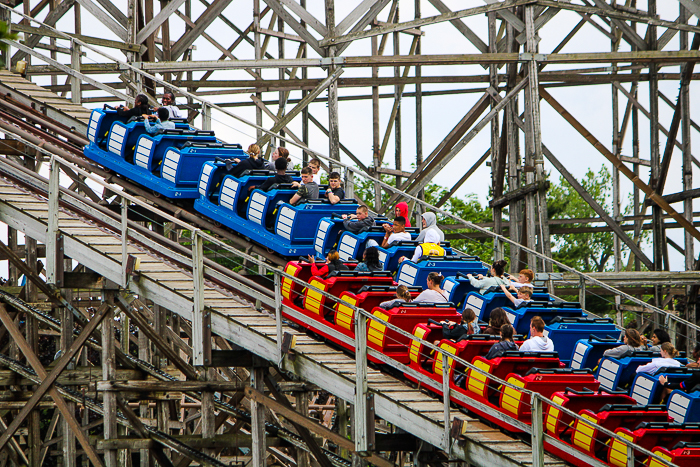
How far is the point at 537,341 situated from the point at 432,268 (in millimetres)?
2093

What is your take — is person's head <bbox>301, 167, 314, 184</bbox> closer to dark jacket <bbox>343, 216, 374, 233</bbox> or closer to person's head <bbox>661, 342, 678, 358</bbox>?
dark jacket <bbox>343, 216, 374, 233</bbox>

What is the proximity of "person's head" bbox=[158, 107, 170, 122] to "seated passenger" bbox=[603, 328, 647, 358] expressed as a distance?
25.7ft

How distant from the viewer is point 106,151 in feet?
50.1

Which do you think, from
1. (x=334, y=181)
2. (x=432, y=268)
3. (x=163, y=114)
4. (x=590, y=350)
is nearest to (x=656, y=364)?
(x=590, y=350)

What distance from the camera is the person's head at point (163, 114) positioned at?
50.7ft

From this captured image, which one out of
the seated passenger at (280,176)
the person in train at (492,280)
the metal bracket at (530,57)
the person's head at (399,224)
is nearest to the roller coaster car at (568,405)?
the person in train at (492,280)

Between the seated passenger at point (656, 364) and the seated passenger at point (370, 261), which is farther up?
the seated passenger at point (370, 261)

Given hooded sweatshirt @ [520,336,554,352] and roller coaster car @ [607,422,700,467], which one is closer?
roller coaster car @ [607,422,700,467]

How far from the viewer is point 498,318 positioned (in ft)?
34.9

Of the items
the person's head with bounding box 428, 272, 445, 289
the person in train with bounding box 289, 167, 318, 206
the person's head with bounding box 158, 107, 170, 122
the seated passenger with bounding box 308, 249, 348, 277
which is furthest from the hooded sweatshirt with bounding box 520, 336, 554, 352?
the person's head with bounding box 158, 107, 170, 122

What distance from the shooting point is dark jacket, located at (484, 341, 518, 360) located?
1016cm

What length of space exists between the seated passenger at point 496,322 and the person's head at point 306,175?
4214 mm

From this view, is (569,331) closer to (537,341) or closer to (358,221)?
(537,341)

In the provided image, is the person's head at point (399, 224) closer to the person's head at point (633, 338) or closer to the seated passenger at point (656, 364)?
the person's head at point (633, 338)
